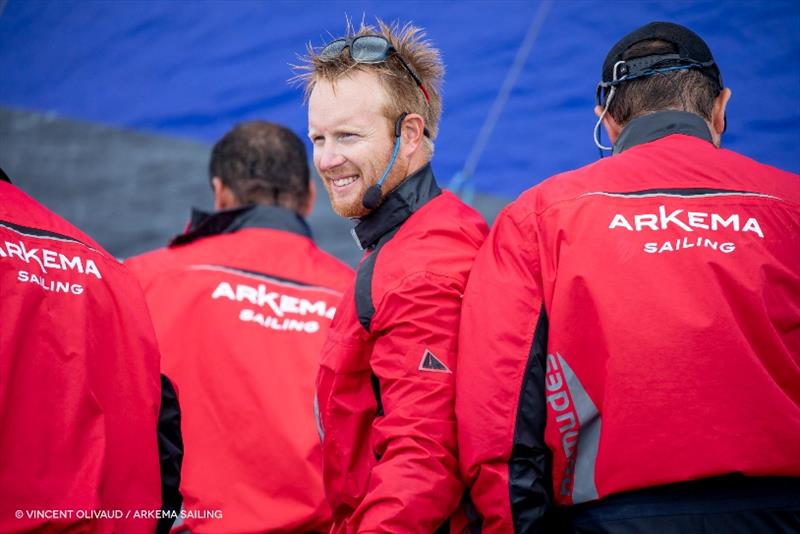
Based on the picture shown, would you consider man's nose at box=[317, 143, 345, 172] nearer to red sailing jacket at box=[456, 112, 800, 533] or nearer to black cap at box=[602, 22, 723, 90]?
red sailing jacket at box=[456, 112, 800, 533]

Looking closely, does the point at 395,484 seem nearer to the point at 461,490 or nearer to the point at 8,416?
the point at 461,490

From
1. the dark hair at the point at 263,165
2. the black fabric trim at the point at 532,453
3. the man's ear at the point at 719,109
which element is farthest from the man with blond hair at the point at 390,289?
the dark hair at the point at 263,165

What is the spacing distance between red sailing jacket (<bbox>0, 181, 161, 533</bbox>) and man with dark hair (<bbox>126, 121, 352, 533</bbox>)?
2.26 feet

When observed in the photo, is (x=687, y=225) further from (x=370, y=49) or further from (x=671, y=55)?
(x=370, y=49)

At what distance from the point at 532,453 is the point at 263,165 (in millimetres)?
1907

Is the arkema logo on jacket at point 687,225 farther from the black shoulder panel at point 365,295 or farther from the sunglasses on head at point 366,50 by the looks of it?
the sunglasses on head at point 366,50

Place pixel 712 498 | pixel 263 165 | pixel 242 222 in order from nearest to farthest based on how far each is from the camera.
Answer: pixel 712 498 < pixel 242 222 < pixel 263 165

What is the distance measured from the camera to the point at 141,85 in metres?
4.85

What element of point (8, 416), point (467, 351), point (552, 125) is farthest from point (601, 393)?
point (552, 125)

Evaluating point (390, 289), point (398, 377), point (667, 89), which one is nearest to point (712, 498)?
point (398, 377)

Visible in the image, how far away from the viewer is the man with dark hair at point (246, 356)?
2979 mm

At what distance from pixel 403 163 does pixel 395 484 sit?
86cm

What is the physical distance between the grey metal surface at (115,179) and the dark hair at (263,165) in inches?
61.6

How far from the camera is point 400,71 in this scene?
97.6 inches
